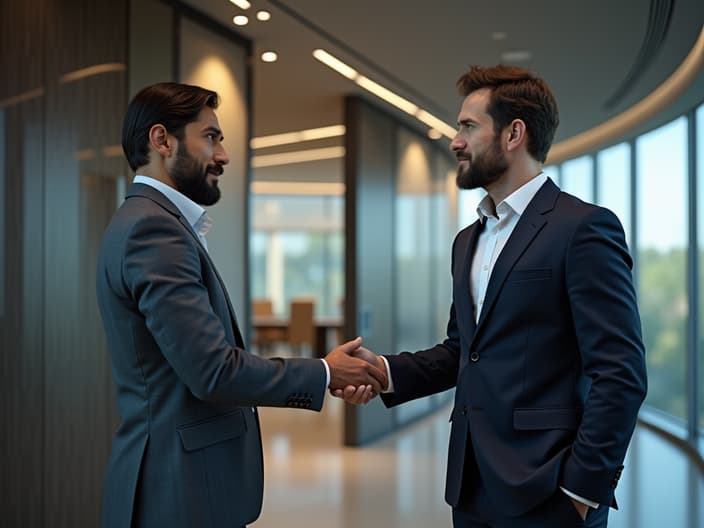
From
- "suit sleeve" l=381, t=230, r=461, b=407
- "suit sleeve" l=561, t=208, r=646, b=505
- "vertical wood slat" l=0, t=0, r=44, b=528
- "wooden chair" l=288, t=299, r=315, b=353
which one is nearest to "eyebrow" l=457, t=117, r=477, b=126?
"suit sleeve" l=561, t=208, r=646, b=505

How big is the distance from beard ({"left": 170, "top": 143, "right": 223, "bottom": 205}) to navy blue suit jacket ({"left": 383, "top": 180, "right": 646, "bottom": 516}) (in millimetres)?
802

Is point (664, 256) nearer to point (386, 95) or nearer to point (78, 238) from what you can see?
point (386, 95)

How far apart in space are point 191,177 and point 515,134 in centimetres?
90

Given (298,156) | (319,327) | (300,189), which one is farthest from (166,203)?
(300,189)

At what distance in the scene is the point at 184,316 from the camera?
71.6 inches

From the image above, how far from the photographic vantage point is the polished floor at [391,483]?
4.83m

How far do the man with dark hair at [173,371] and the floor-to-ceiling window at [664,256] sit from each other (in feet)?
20.7

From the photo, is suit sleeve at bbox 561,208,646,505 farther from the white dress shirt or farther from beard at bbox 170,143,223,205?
beard at bbox 170,143,223,205

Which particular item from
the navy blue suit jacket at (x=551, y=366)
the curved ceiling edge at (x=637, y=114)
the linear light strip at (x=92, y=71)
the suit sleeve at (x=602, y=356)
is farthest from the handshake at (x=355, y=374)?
the curved ceiling edge at (x=637, y=114)

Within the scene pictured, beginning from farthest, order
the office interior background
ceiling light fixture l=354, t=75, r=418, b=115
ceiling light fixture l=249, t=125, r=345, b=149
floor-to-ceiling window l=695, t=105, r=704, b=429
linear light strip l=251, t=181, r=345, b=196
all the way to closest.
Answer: linear light strip l=251, t=181, r=345, b=196 < ceiling light fixture l=249, t=125, r=345, b=149 < floor-to-ceiling window l=695, t=105, r=704, b=429 < ceiling light fixture l=354, t=75, r=418, b=115 < the office interior background

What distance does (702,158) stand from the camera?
680 cm

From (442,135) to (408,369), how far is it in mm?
7046

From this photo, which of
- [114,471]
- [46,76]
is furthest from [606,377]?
[46,76]

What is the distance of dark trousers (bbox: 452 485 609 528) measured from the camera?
1.88 meters
